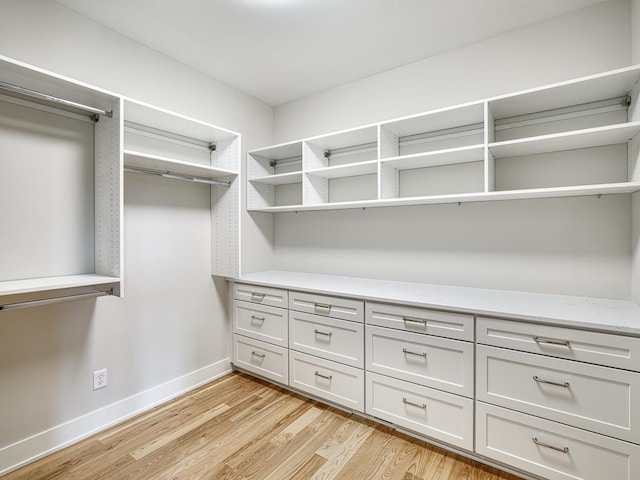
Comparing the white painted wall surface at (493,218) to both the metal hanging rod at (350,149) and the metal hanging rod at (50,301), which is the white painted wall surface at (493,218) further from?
the metal hanging rod at (50,301)

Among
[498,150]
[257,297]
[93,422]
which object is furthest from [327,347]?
[498,150]

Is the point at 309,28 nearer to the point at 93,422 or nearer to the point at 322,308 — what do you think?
the point at 322,308

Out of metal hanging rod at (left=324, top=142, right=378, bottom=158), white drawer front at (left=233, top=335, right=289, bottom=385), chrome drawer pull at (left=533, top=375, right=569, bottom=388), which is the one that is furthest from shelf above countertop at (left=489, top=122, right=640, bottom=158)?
white drawer front at (left=233, top=335, right=289, bottom=385)

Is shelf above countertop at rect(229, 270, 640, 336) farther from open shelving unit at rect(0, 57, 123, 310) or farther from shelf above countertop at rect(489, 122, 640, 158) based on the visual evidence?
open shelving unit at rect(0, 57, 123, 310)

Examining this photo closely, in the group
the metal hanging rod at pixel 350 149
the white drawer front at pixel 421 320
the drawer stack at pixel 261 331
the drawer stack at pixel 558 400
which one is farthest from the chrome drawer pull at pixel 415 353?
the metal hanging rod at pixel 350 149

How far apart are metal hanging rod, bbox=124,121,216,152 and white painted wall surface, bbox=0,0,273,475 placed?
0.20 meters

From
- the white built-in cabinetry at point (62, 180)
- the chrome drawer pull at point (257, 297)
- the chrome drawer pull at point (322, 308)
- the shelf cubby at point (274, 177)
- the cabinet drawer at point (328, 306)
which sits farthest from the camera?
the shelf cubby at point (274, 177)

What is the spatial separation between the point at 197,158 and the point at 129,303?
1.26 m

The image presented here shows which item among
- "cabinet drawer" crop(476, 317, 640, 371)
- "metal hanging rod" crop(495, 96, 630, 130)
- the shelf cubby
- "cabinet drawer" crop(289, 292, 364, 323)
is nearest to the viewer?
"cabinet drawer" crop(476, 317, 640, 371)

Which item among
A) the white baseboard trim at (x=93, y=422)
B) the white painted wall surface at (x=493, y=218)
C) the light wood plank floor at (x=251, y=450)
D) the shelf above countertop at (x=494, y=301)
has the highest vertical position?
the white painted wall surface at (x=493, y=218)

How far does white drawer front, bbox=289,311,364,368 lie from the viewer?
6.96ft

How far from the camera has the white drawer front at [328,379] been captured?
84.0 inches

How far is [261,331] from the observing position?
8.70 feet

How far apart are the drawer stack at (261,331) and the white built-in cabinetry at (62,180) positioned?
1.07 metres
